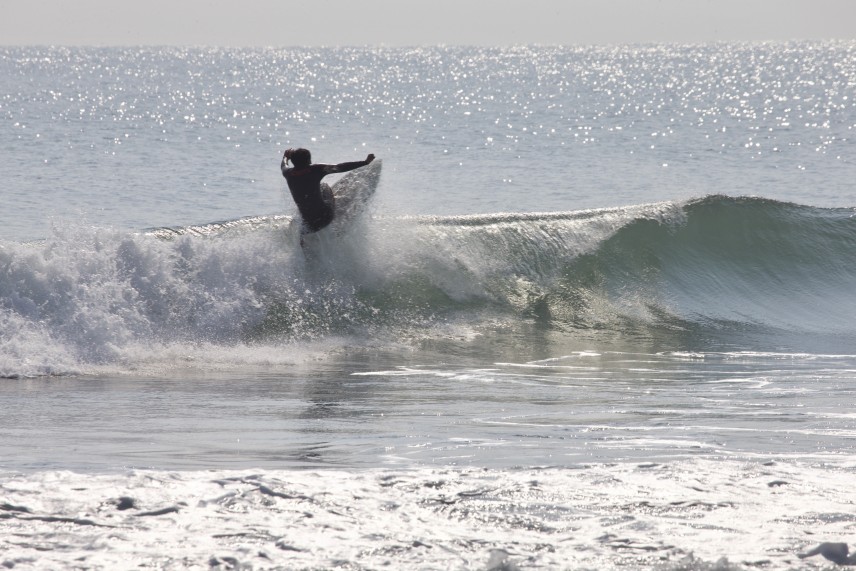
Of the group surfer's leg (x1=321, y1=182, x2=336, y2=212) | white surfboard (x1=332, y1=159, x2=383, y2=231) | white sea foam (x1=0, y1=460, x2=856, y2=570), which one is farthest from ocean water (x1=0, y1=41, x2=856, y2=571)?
surfer's leg (x1=321, y1=182, x2=336, y2=212)

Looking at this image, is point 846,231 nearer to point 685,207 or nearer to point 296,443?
point 685,207

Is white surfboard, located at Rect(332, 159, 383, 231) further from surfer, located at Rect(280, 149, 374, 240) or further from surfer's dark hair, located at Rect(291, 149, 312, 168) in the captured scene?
surfer's dark hair, located at Rect(291, 149, 312, 168)

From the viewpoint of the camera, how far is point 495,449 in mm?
6484

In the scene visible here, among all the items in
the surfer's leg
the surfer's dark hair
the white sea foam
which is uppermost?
the surfer's dark hair

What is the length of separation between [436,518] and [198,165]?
26928mm

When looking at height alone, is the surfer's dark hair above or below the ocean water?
above

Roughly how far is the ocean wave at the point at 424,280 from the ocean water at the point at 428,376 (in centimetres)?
4

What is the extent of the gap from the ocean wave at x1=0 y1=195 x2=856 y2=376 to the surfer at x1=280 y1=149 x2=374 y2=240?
27 cm

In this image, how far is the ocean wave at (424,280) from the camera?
432 inches

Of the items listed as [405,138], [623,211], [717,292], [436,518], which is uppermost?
[405,138]

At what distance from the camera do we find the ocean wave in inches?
432

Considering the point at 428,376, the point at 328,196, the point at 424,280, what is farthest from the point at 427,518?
the point at 424,280

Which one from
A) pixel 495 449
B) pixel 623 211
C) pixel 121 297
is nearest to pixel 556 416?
pixel 495 449

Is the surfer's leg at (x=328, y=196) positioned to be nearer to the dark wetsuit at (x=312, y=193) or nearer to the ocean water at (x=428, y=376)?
the dark wetsuit at (x=312, y=193)
